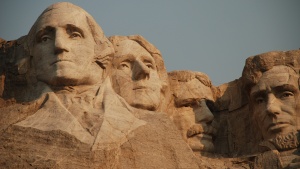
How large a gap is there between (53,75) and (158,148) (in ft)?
7.03

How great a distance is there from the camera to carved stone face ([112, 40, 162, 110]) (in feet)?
60.9

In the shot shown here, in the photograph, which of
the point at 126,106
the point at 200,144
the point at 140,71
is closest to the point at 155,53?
the point at 140,71

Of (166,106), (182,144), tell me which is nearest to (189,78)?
(166,106)

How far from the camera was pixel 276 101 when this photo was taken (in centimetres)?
1877

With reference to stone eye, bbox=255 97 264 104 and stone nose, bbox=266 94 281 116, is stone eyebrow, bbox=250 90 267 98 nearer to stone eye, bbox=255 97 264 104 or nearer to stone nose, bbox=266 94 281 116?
stone eye, bbox=255 97 264 104

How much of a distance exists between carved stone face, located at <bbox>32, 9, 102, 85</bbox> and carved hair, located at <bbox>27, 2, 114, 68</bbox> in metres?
0.09

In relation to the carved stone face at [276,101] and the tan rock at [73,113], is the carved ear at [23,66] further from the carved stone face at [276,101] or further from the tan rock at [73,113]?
the carved stone face at [276,101]

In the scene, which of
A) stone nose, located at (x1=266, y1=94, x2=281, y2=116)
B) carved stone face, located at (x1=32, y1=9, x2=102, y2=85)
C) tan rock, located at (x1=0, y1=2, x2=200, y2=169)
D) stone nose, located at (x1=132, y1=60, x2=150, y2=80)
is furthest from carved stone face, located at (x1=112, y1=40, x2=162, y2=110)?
stone nose, located at (x1=266, y1=94, x2=281, y2=116)

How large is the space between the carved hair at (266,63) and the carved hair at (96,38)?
304cm

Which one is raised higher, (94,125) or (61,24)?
(61,24)

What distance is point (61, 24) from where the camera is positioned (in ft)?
56.6

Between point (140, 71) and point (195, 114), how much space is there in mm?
1672

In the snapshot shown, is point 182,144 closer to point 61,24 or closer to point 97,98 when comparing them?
point 97,98

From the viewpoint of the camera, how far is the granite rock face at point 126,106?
16125 mm
